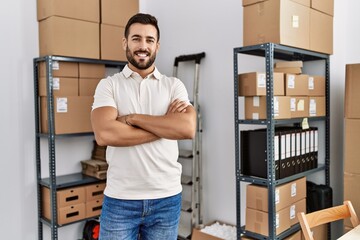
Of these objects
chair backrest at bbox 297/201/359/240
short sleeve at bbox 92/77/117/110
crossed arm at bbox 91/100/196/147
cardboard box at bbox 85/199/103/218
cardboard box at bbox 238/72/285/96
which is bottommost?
cardboard box at bbox 85/199/103/218

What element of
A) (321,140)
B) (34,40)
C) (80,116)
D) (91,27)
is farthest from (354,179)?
(34,40)

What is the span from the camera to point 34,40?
2.95m

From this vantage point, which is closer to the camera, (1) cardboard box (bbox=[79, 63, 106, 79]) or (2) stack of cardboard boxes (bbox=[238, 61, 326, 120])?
(2) stack of cardboard boxes (bbox=[238, 61, 326, 120])

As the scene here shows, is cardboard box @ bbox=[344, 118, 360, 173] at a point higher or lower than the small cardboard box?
lower

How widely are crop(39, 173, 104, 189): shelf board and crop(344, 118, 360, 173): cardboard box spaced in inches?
78.7

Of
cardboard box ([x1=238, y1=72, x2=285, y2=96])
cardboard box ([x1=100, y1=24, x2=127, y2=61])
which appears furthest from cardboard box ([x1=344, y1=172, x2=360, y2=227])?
cardboard box ([x1=100, y1=24, x2=127, y2=61])

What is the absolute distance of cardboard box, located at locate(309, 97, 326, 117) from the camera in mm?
2549

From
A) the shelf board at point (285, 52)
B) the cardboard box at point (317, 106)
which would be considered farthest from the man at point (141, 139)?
the cardboard box at point (317, 106)

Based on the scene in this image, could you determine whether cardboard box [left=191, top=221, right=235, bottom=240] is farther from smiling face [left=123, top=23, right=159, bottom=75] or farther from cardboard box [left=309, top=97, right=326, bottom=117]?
smiling face [left=123, top=23, right=159, bottom=75]

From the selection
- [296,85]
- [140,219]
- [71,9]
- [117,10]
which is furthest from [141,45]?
[117,10]

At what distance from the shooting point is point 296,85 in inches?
94.4

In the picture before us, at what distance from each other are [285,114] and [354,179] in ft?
2.07

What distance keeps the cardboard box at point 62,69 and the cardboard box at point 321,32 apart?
186cm

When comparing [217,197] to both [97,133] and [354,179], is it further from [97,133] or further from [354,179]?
[97,133]
